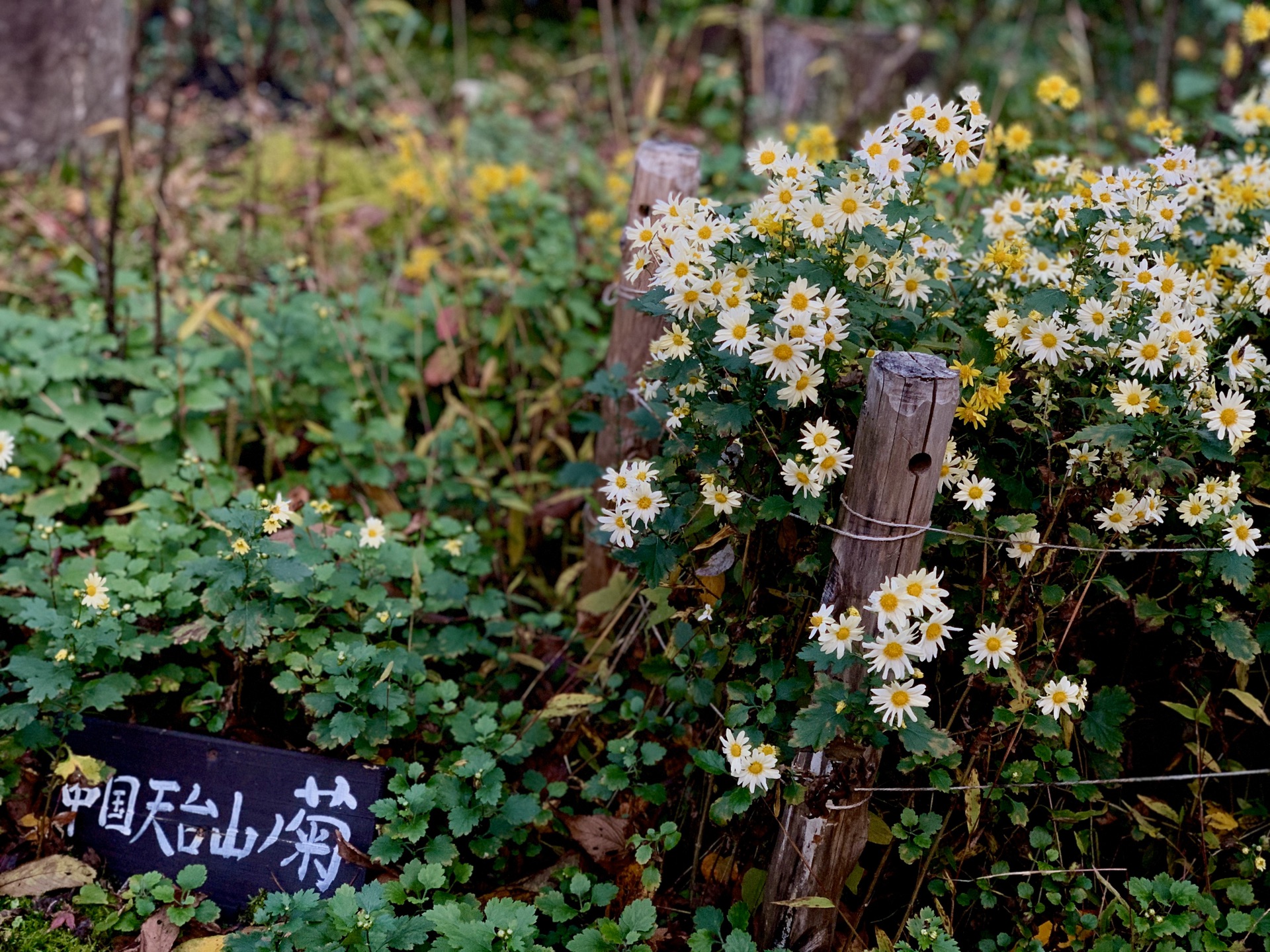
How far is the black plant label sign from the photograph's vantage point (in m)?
2.07

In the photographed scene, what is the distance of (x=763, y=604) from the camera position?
6.37 feet

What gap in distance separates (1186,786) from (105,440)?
109 inches

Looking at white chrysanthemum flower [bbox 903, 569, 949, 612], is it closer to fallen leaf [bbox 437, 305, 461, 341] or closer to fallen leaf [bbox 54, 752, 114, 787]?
fallen leaf [bbox 54, 752, 114, 787]

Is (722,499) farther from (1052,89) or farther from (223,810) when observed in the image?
(1052,89)

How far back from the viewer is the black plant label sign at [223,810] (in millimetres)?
2068

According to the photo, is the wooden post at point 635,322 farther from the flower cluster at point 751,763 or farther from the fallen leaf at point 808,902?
the fallen leaf at point 808,902

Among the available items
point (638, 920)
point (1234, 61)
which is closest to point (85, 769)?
point (638, 920)

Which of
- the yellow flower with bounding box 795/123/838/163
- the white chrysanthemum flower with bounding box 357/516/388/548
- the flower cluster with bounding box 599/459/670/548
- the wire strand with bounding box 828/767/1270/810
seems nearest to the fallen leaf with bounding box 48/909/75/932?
the white chrysanthemum flower with bounding box 357/516/388/548

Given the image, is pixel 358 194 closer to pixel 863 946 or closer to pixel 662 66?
pixel 662 66

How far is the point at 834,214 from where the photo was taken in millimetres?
1697

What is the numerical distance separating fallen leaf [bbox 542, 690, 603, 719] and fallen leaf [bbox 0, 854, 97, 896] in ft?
3.16

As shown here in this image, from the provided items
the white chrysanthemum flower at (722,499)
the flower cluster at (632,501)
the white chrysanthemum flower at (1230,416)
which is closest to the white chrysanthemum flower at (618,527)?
the flower cluster at (632,501)

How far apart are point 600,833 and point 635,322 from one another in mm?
1190

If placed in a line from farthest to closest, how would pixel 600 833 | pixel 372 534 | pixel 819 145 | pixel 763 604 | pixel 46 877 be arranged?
pixel 819 145, pixel 372 534, pixel 600 833, pixel 46 877, pixel 763 604
